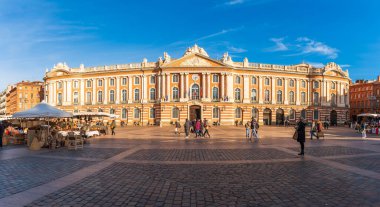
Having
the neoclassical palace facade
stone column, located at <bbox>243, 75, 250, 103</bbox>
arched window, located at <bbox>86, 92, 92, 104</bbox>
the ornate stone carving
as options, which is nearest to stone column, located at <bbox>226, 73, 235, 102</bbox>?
the neoclassical palace facade

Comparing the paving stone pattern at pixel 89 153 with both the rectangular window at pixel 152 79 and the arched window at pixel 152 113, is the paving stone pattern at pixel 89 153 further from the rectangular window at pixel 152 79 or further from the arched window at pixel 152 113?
the rectangular window at pixel 152 79

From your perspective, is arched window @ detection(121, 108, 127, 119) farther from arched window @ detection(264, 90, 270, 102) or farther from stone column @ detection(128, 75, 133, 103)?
arched window @ detection(264, 90, 270, 102)

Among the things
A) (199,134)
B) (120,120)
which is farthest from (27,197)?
(120,120)

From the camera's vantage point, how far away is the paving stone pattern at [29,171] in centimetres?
685

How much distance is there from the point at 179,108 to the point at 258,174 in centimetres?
4387

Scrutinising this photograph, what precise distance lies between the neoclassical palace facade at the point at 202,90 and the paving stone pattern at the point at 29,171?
1615 inches

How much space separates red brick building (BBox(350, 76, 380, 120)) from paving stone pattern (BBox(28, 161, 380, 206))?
85.1 meters

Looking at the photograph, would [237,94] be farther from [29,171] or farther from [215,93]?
[29,171]

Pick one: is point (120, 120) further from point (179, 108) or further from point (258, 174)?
point (258, 174)

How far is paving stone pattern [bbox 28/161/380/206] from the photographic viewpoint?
223 inches

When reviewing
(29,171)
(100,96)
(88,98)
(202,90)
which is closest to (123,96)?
(100,96)

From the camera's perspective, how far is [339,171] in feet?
29.0

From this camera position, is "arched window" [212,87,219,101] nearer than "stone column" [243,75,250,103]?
Yes

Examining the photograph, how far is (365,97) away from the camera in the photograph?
82.6m
